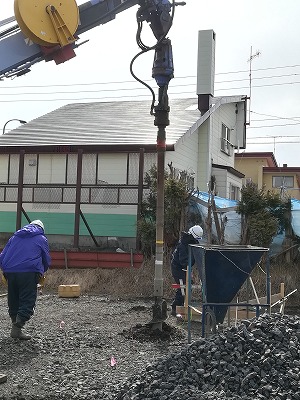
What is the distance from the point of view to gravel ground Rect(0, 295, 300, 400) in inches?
198

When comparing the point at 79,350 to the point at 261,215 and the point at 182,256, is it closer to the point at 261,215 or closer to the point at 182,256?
the point at 182,256

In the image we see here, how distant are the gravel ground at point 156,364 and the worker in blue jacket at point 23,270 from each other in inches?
15.3

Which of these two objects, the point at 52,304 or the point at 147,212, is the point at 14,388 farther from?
the point at 147,212

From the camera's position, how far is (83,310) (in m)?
10.8

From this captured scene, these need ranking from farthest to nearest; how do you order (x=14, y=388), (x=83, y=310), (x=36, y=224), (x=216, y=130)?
(x=216, y=130), (x=83, y=310), (x=36, y=224), (x=14, y=388)

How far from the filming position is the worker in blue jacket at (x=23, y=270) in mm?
7863

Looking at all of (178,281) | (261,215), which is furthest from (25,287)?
(261,215)

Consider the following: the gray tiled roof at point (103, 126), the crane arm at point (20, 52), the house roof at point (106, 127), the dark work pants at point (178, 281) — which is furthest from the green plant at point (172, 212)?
the crane arm at point (20, 52)

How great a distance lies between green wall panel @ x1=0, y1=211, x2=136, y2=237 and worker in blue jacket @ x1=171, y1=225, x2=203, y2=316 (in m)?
6.18

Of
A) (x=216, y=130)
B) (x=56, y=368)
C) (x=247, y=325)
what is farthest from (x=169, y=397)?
(x=216, y=130)

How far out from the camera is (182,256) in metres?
10.1

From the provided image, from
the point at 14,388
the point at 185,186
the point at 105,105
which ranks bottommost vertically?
the point at 14,388

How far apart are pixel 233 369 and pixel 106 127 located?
15.7 metres

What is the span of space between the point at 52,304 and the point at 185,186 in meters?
4.76
